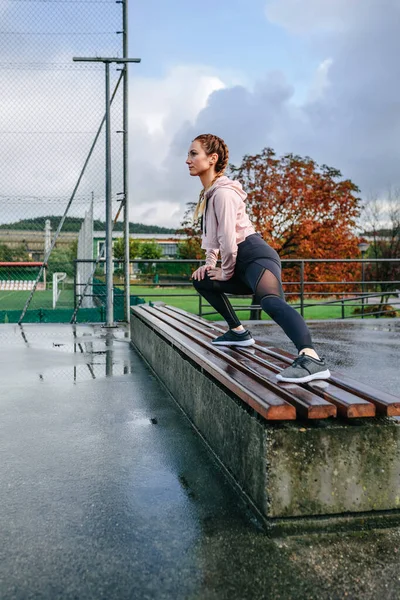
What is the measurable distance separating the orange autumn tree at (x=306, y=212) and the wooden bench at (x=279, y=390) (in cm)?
1518

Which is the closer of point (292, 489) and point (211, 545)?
point (211, 545)

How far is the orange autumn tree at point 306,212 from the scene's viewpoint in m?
18.1

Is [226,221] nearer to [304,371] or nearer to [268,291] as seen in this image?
[268,291]

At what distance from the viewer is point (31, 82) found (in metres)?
8.27

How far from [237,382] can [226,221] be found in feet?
→ 3.01

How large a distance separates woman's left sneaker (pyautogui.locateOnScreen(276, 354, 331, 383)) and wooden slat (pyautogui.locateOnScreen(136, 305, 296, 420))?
13 centimetres

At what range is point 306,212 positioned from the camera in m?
18.5

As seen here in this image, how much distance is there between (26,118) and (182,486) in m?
7.34

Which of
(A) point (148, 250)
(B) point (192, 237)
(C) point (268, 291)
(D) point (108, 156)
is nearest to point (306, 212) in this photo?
(B) point (192, 237)

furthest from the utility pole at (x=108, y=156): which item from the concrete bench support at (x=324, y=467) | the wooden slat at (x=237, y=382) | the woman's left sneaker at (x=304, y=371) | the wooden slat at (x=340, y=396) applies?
the concrete bench support at (x=324, y=467)

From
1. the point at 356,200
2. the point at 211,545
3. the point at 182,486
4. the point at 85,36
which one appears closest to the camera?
the point at 211,545

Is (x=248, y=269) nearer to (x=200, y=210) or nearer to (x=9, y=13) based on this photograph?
(x=200, y=210)

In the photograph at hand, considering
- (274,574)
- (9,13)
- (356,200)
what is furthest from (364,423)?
(356,200)

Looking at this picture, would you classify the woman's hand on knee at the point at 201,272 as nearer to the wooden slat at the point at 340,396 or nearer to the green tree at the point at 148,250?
the wooden slat at the point at 340,396
